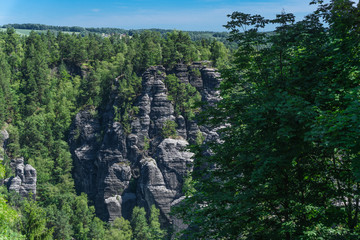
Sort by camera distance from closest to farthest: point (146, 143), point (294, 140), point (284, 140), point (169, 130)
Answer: point (284, 140) < point (294, 140) < point (169, 130) < point (146, 143)

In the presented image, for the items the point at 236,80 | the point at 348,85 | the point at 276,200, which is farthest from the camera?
the point at 236,80

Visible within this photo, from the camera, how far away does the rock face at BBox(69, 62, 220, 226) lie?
71.2 m

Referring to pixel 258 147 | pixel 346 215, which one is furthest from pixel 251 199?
pixel 346 215

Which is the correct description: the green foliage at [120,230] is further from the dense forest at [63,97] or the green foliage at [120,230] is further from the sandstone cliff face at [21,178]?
the sandstone cliff face at [21,178]

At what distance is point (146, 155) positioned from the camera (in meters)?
75.4

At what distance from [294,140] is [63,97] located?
90.1 metres

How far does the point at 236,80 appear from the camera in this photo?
13.5 meters

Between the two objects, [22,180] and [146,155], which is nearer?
[22,180]

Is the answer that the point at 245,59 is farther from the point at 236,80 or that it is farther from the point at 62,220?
the point at 62,220

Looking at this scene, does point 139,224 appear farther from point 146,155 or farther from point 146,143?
point 146,143

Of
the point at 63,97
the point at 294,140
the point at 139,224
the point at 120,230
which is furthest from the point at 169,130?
the point at 294,140

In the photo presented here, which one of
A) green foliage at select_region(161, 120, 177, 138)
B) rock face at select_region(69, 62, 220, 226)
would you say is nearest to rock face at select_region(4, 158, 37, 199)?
rock face at select_region(69, 62, 220, 226)

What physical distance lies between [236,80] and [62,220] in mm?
55655

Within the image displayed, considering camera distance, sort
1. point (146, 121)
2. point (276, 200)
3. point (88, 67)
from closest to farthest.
A: point (276, 200) < point (146, 121) < point (88, 67)
